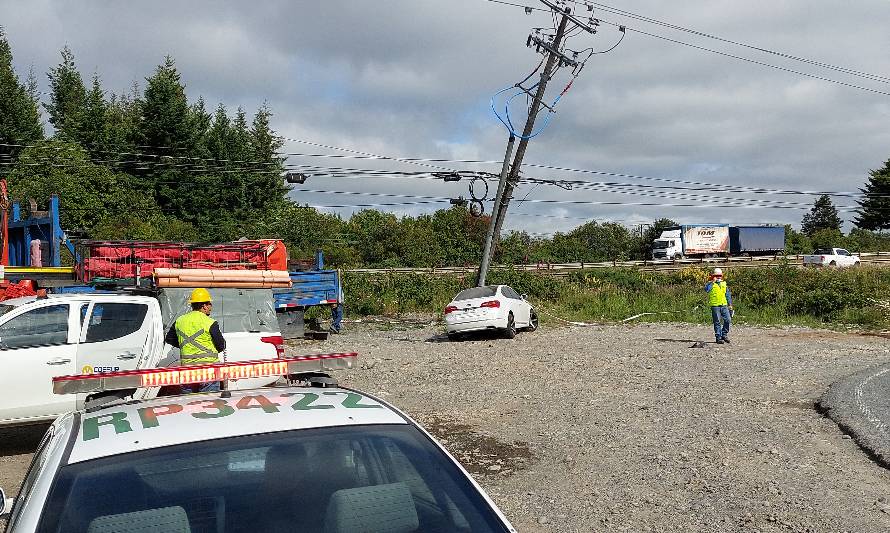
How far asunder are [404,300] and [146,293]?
2294 cm

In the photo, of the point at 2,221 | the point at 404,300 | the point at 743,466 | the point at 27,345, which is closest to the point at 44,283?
the point at 2,221

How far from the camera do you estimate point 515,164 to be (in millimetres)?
28219

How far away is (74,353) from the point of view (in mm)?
9570

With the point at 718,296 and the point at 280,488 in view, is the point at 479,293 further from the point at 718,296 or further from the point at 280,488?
the point at 280,488

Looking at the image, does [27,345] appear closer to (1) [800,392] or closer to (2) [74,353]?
(2) [74,353]

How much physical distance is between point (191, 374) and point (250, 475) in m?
1.07

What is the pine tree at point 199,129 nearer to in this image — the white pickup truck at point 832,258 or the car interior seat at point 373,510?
the white pickup truck at point 832,258

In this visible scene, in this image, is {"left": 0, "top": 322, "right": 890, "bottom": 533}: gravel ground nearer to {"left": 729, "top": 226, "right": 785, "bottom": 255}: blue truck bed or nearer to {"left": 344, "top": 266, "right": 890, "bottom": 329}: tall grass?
{"left": 344, "top": 266, "right": 890, "bottom": 329}: tall grass

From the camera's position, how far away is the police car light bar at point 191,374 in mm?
3616

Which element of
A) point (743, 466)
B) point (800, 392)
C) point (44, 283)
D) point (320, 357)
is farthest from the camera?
point (44, 283)

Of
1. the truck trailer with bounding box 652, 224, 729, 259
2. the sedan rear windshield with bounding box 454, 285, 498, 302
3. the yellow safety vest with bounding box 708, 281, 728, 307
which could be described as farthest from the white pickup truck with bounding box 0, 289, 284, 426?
the truck trailer with bounding box 652, 224, 729, 259

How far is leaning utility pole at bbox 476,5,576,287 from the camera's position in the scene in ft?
88.8

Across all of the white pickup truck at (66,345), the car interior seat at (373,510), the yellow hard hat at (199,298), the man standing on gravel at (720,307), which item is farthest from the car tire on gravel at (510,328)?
the car interior seat at (373,510)

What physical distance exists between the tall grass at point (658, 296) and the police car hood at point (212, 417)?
94.7ft
